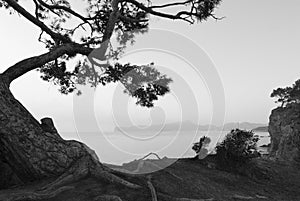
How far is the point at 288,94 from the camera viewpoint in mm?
48562

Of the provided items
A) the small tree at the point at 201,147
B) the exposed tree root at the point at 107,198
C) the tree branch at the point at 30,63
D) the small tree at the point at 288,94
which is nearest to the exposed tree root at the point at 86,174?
the exposed tree root at the point at 107,198

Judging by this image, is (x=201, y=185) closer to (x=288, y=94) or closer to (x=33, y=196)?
(x=33, y=196)

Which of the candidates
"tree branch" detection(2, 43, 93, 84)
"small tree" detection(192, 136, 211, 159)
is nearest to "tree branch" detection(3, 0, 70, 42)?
"tree branch" detection(2, 43, 93, 84)

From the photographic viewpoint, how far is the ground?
5445 millimetres

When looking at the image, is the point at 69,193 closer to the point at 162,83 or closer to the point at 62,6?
the point at 162,83

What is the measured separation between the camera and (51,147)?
6152 millimetres

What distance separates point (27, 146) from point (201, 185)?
4291 mm

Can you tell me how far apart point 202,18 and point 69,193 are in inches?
280

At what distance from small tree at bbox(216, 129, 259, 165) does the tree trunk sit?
5.43m

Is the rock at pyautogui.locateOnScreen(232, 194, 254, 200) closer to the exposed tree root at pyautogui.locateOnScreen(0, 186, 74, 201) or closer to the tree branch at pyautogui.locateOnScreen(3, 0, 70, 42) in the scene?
Result: the exposed tree root at pyautogui.locateOnScreen(0, 186, 74, 201)

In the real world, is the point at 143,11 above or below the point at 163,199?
above

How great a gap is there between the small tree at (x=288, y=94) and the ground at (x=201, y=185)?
1589 inches

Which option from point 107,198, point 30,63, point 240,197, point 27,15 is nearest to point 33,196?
point 107,198

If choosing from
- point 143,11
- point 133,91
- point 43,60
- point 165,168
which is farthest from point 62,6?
point 165,168
